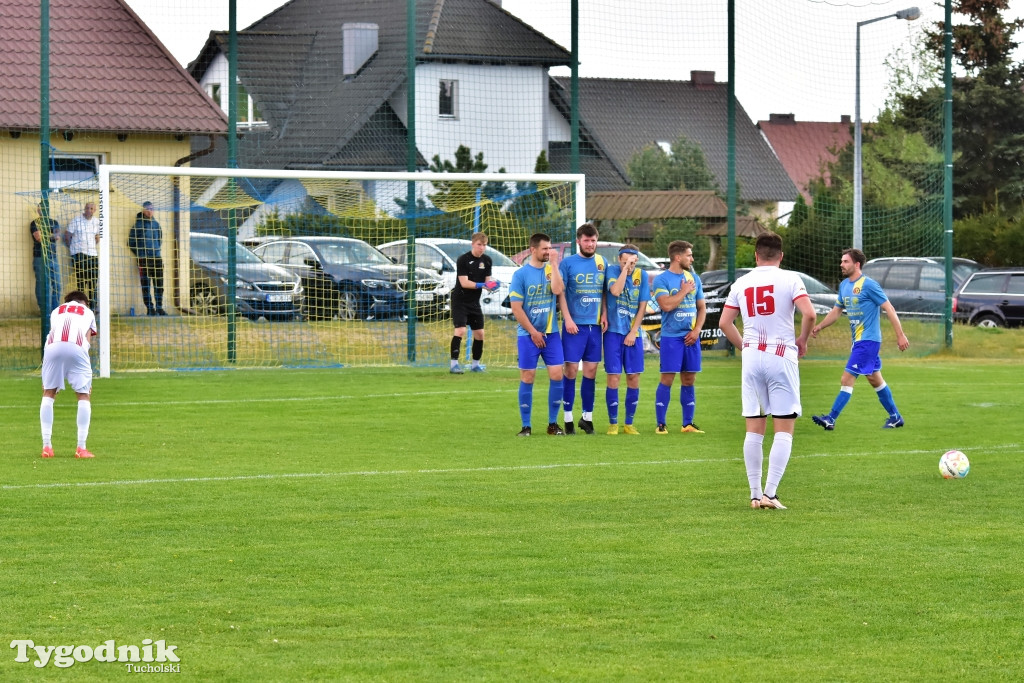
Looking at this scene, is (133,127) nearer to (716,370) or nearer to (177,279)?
(177,279)

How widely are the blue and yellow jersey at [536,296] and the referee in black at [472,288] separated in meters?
5.96

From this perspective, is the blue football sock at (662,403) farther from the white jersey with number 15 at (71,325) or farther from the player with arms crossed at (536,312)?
the white jersey with number 15 at (71,325)

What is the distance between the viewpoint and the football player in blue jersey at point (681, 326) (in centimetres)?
1380

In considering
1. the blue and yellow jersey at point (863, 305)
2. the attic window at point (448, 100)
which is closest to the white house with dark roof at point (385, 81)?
the attic window at point (448, 100)

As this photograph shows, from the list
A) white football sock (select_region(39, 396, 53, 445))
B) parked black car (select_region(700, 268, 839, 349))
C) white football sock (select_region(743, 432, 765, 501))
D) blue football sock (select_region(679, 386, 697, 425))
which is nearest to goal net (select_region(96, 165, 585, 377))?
parked black car (select_region(700, 268, 839, 349))

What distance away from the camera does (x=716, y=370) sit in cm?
2133

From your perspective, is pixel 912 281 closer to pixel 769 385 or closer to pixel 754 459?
pixel 754 459

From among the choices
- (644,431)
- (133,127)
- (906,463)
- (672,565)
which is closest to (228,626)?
(672,565)

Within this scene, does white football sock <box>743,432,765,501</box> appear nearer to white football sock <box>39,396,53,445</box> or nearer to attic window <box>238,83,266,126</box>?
white football sock <box>39,396,53,445</box>

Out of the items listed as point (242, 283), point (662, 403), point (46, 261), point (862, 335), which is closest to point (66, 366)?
point (662, 403)

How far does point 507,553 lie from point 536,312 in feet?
18.5

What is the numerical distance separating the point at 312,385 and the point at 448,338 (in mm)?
3910

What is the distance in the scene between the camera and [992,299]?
29.7 m

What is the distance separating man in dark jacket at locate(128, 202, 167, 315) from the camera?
66.6 ft
